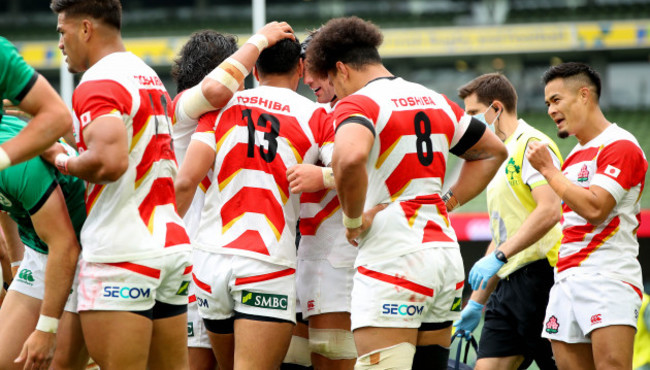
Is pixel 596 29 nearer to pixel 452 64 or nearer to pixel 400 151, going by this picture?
pixel 452 64

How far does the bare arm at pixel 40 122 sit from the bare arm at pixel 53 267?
1.24ft

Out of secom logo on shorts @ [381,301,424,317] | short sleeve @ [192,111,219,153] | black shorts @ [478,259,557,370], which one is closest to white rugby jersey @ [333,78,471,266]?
secom logo on shorts @ [381,301,424,317]

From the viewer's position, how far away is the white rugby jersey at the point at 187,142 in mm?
4178

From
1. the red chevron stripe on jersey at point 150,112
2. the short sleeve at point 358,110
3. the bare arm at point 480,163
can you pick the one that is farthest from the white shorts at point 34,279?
the bare arm at point 480,163

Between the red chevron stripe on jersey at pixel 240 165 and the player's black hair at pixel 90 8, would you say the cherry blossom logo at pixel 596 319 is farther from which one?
the player's black hair at pixel 90 8

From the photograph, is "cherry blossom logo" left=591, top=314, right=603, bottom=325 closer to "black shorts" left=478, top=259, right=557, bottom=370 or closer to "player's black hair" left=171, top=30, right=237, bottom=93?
"black shorts" left=478, top=259, right=557, bottom=370

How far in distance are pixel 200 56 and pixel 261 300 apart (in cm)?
152

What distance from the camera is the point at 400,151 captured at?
362cm

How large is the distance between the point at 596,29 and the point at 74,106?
2195 centimetres

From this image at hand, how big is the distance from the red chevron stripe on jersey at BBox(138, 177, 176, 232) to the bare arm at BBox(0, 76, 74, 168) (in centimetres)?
51

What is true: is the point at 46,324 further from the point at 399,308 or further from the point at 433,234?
the point at 433,234

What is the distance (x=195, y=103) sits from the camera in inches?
157

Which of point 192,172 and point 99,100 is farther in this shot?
point 192,172

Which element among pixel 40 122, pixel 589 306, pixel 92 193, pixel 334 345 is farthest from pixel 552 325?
pixel 40 122
